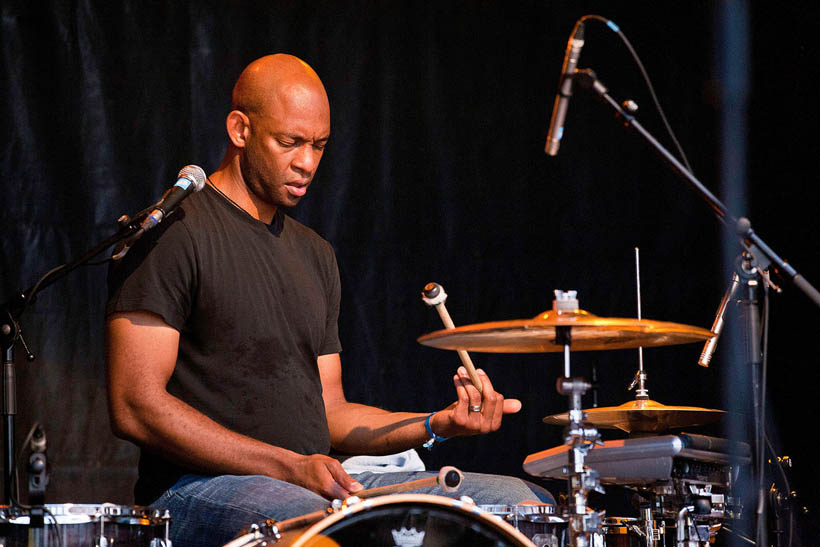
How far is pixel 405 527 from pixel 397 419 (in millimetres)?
959

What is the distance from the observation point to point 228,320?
2.46 m

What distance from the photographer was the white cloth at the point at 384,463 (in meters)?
2.96

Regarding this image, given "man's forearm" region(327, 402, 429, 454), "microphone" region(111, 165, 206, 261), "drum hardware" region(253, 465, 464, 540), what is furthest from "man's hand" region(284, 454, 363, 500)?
"microphone" region(111, 165, 206, 261)

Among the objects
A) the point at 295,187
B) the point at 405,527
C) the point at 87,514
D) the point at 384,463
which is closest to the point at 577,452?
the point at 405,527

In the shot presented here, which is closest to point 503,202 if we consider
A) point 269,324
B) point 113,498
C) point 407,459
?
point 407,459

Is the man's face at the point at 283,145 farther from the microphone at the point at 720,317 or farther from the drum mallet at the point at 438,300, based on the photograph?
the microphone at the point at 720,317

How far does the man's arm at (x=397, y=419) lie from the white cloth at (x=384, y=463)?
6.6 inches

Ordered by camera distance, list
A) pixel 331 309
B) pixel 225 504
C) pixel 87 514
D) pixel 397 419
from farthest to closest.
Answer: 1. pixel 331 309
2. pixel 397 419
3. pixel 225 504
4. pixel 87 514

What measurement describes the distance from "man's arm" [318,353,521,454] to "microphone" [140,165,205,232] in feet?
2.41

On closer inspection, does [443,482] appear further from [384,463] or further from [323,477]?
[384,463]

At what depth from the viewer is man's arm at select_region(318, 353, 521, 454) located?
91.6 inches

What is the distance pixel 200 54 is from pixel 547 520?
218 cm

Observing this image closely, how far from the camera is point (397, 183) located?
368 cm

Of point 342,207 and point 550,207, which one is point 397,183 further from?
point 550,207
